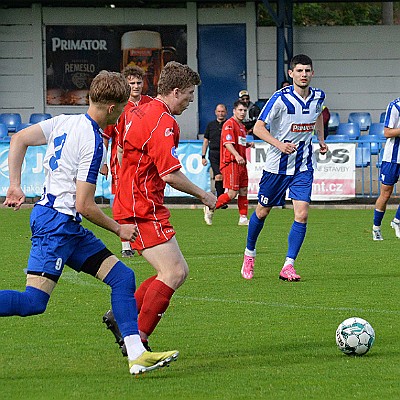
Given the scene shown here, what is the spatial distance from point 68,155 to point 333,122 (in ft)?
69.5

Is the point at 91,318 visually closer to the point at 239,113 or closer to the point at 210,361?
the point at 210,361

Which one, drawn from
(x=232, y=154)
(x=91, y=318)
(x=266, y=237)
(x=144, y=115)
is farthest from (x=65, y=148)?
(x=232, y=154)

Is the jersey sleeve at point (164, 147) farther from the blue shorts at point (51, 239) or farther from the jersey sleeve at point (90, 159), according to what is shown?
the blue shorts at point (51, 239)

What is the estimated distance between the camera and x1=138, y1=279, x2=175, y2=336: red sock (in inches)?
246

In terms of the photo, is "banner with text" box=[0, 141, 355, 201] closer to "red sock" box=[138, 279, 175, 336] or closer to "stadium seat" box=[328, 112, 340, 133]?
"stadium seat" box=[328, 112, 340, 133]

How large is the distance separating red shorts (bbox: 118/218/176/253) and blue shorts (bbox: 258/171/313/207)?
13.3ft

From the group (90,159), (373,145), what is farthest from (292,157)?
(373,145)

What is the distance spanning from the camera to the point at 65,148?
567 cm

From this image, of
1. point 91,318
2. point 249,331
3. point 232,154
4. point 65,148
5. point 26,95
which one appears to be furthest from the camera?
point 26,95

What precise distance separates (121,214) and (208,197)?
586mm

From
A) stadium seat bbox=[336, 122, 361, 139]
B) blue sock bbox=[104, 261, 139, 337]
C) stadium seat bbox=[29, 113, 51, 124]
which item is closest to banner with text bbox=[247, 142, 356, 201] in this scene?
stadium seat bbox=[336, 122, 361, 139]

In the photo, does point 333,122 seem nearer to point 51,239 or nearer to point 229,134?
Answer: point 229,134

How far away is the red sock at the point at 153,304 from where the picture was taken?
6.26 m

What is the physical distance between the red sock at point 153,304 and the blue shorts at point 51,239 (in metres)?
0.70
